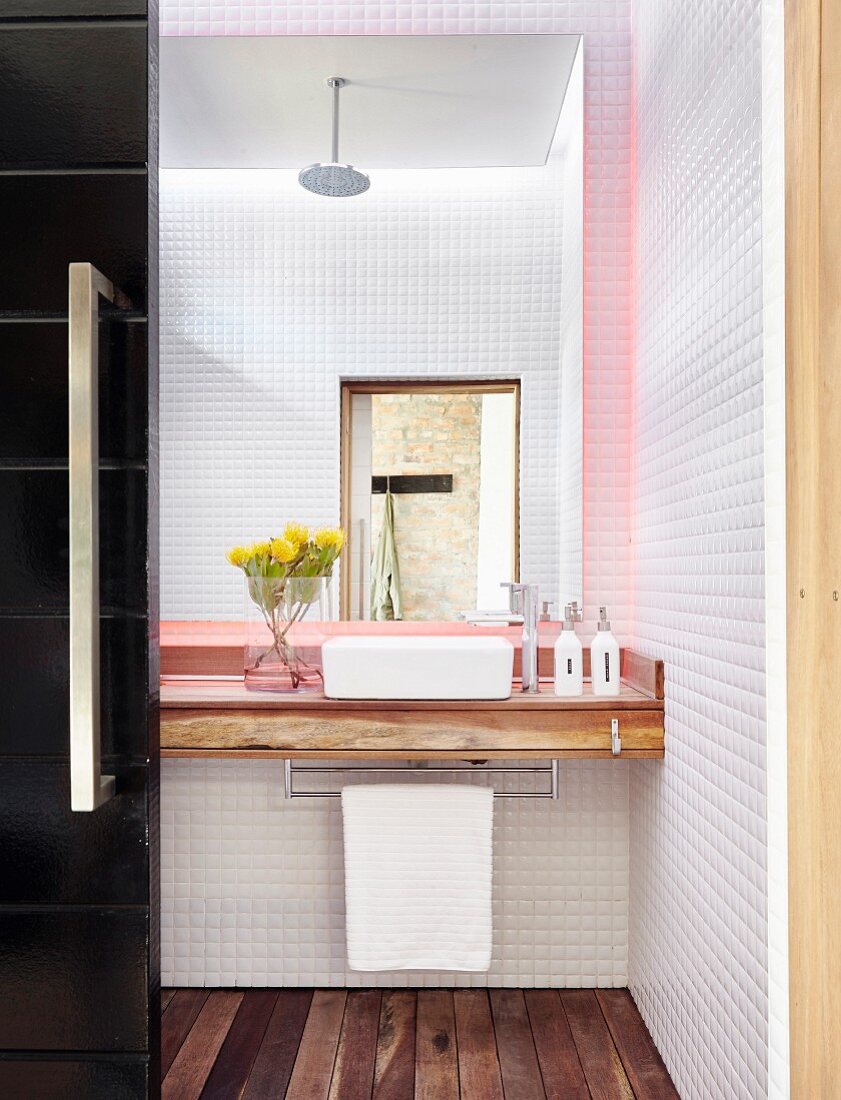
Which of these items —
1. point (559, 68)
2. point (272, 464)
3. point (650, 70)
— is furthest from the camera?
point (272, 464)

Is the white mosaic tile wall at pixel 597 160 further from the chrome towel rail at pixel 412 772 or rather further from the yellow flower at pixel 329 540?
the yellow flower at pixel 329 540

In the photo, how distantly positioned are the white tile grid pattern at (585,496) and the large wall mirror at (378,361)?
2 centimetres

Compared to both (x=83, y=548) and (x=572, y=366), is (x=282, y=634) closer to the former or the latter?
(x=572, y=366)

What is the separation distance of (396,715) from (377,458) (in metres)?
0.78

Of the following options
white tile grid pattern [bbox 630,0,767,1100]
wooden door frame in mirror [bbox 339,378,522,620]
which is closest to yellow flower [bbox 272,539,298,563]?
wooden door frame in mirror [bbox 339,378,522,620]

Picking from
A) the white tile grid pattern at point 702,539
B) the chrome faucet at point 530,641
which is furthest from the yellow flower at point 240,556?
the white tile grid pattern at point 702,539

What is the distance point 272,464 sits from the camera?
8.36 ft

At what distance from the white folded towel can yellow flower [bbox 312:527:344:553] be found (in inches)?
26.9

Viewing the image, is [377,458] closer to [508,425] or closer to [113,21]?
[508,425]

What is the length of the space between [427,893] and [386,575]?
2.77ft

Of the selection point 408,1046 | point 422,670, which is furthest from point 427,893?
point 422,670

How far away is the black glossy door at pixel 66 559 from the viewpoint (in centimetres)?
116

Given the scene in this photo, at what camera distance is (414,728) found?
6.81 ft

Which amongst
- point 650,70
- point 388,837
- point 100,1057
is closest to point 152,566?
point 100,1057
